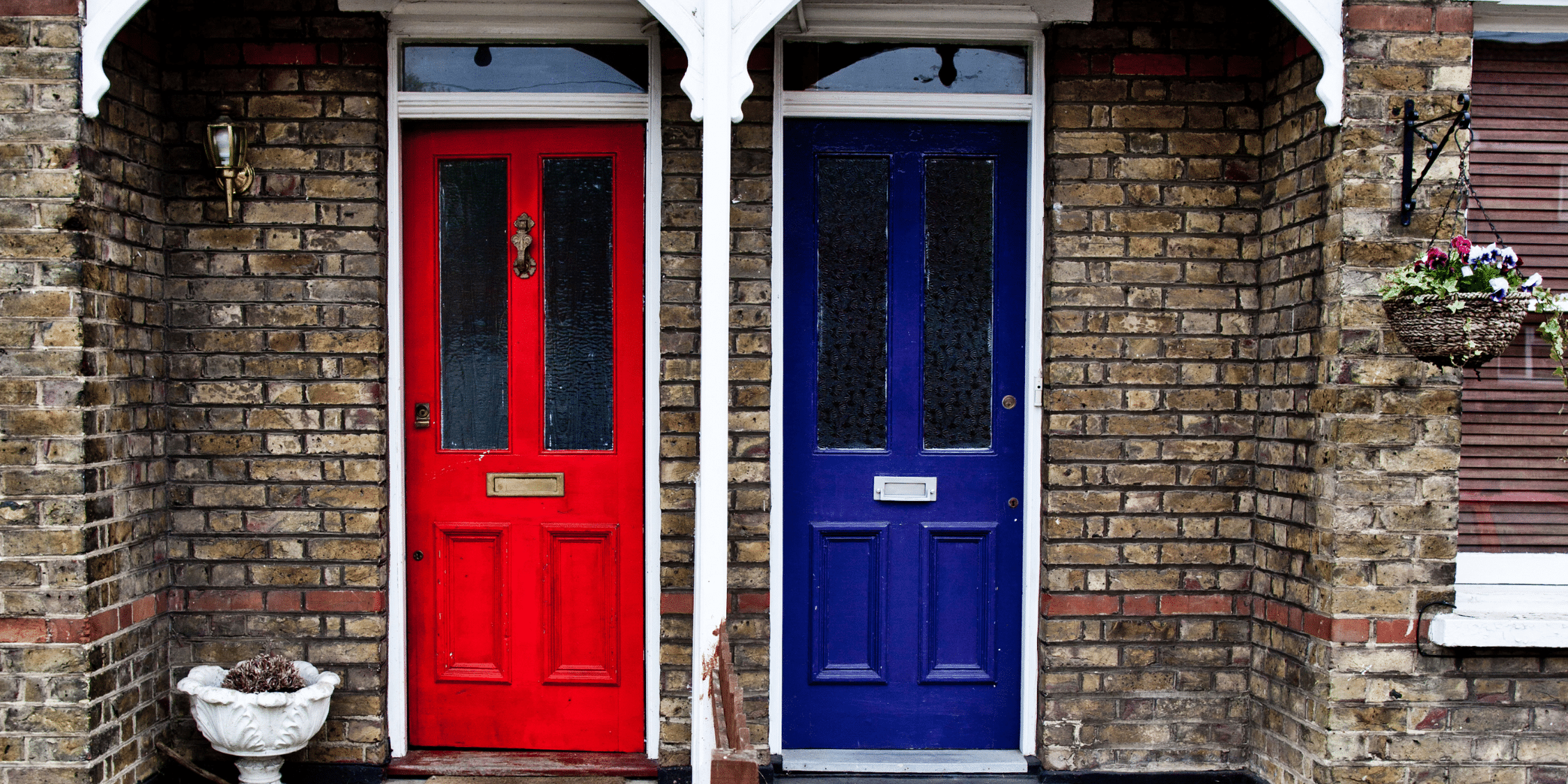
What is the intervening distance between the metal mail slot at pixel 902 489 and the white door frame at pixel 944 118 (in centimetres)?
35

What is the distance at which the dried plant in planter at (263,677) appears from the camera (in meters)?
3.25

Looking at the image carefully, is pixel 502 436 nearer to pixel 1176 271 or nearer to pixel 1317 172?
pixel 1176 271

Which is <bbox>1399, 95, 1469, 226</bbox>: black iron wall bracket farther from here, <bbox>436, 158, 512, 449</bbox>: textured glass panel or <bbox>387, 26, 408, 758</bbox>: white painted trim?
<bbox>387, 26, 408, 758</bbox>: white painted trim

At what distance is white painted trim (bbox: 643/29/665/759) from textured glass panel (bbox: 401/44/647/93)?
123 millimetres

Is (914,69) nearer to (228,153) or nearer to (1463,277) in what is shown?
(1463,277)

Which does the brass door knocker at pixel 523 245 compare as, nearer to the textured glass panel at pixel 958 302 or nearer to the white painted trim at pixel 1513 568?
the textured glass panel at pixel 958 302

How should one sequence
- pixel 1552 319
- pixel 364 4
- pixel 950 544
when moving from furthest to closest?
pixel 950 544
pixel 364 4
pixel 1552 319

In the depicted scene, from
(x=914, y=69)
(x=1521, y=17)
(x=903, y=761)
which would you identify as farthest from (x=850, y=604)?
(x=1521, y=17)

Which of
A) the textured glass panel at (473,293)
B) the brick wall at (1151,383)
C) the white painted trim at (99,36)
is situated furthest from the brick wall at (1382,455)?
the white painted trim at (99,36)

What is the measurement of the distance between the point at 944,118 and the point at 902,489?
1.39 meters

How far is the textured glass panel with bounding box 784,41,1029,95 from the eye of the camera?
3633 millimetres

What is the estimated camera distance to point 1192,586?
3.56 m

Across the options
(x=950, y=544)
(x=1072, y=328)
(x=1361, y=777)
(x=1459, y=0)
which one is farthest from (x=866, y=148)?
(x=1361, y=777)

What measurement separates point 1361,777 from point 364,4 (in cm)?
427
